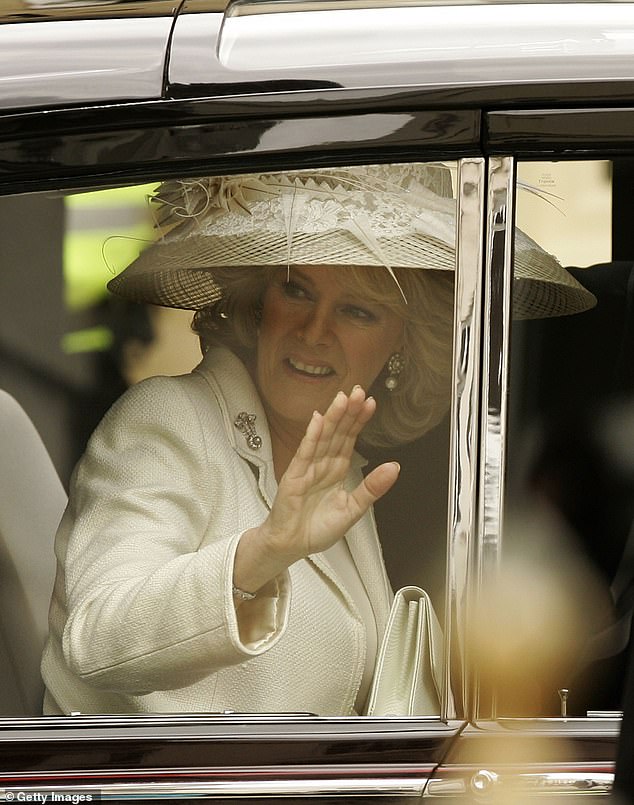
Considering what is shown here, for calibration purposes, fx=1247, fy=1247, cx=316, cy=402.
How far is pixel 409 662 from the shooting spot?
1.84m

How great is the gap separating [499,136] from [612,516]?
1.93 ft

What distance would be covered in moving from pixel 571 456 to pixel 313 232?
51 centimetres

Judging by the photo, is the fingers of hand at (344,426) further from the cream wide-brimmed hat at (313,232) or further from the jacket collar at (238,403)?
the cream wide-brimmed hat at (313,232)

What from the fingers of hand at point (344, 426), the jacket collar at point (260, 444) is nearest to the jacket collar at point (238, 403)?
the jacket collar at point (260, 444)

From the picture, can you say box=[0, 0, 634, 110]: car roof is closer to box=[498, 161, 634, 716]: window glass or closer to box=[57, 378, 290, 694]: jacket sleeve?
box=[498, 161, 634, 716]: window glass

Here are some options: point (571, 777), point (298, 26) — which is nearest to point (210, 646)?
point (571, 777)

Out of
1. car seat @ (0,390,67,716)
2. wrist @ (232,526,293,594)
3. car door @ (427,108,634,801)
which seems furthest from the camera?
car seat @ (0,390,67,716)

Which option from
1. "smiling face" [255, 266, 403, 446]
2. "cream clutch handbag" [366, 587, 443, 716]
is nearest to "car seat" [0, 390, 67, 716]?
"smiling face" [255, 266, 403, 446]

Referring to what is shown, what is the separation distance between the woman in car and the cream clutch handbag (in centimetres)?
2

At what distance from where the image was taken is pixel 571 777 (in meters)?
1.71

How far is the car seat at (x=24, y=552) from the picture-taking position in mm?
1994

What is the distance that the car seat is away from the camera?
6.54 ft

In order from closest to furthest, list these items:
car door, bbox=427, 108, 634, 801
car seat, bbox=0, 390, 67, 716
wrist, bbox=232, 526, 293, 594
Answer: car door, bbox=427, 108, 634, 801 → wrist, bbox=232, 526, 293, 594 → car seat, bbox=0, 390, 67, 716

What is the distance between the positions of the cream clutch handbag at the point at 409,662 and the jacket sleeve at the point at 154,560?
165 millimetres
